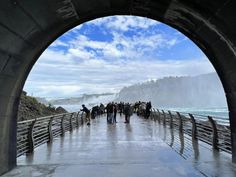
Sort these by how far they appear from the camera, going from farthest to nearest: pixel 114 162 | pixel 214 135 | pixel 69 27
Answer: pixel 214 135 < pixel 114 162 < pixel 69 27

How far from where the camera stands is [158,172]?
6992 mm

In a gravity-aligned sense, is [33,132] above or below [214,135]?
above

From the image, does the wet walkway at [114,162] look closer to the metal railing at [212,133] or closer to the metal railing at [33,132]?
the metal railing at [33,132]

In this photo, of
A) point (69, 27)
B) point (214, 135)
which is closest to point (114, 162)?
point (69, 27)

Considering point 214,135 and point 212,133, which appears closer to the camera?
point 214,135

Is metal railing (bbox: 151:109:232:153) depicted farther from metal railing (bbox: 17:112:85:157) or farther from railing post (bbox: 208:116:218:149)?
metal railing (bbox: 17:112:85:157)

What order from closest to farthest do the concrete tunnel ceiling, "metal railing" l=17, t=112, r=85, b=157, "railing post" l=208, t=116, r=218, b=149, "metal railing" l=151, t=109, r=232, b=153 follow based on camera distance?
1. the concrete tunnel ceiling
2. "metal railing" l=17, t=112, r=85, b=157
3. "metal railing" l=151, t=109, r=232, b=153
4. "railing post" l=208, t=116, r=218, b=149

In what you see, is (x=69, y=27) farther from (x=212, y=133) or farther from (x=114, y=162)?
(x=212, y=133)

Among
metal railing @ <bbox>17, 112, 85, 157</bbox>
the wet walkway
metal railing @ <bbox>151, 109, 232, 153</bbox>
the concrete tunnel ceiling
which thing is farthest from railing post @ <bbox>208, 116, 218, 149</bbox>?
metal railing @ <bbox>17, 112, 85, 157</bbox>

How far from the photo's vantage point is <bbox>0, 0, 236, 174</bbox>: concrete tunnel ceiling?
5.61 metres

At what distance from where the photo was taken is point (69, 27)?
7.90 meters

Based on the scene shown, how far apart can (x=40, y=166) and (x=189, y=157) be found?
13.8 feet

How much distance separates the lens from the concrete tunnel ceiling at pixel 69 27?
18.4ft

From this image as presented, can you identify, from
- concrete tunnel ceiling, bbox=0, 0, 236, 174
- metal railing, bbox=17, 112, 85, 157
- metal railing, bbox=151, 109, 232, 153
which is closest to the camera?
concrete tunnel ceiling, bbox=0, 0, 236, 174
